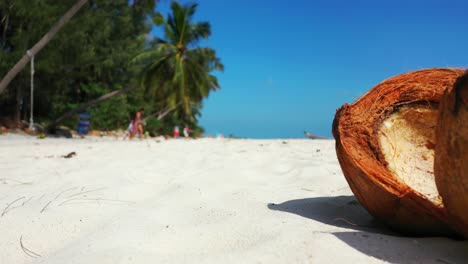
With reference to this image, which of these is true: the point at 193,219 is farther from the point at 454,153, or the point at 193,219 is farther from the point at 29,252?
the point at 454,153

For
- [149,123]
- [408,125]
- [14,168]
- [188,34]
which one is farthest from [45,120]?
[408,125]

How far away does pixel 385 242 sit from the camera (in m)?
1.51

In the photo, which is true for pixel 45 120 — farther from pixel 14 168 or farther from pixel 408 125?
pixel 408 125

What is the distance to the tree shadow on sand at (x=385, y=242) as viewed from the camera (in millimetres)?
1353

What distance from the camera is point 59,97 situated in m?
21.9

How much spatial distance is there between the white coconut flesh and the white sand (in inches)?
13.2

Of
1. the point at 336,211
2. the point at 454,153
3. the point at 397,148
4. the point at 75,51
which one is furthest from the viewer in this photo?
the point at 75,51

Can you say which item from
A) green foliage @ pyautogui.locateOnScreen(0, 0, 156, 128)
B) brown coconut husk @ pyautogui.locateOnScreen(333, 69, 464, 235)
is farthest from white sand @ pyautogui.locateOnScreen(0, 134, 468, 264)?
green foliage @ pyautogui.locateOnScreen(0, 0, 156, 128)

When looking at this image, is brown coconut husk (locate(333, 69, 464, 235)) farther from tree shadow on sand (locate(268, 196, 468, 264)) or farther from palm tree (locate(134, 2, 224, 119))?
palm tree (locate(134, 2, 224, 119))

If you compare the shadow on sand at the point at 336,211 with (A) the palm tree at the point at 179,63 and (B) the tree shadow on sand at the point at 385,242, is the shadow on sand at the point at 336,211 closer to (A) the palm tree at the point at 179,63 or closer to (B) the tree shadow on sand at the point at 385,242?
(B) the tree shadow on sand at the point at 385,242

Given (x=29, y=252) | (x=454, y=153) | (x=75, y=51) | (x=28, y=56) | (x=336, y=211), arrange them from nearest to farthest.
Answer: (x=454, y=153)
(x=29, y=252)
(x=336, y=211)
(x=28, y=56)
(x=75, y=51)

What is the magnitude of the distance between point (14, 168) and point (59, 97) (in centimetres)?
1999

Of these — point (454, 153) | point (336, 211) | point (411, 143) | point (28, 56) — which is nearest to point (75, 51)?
point (28, 56)

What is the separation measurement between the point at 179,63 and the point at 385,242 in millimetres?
23808
